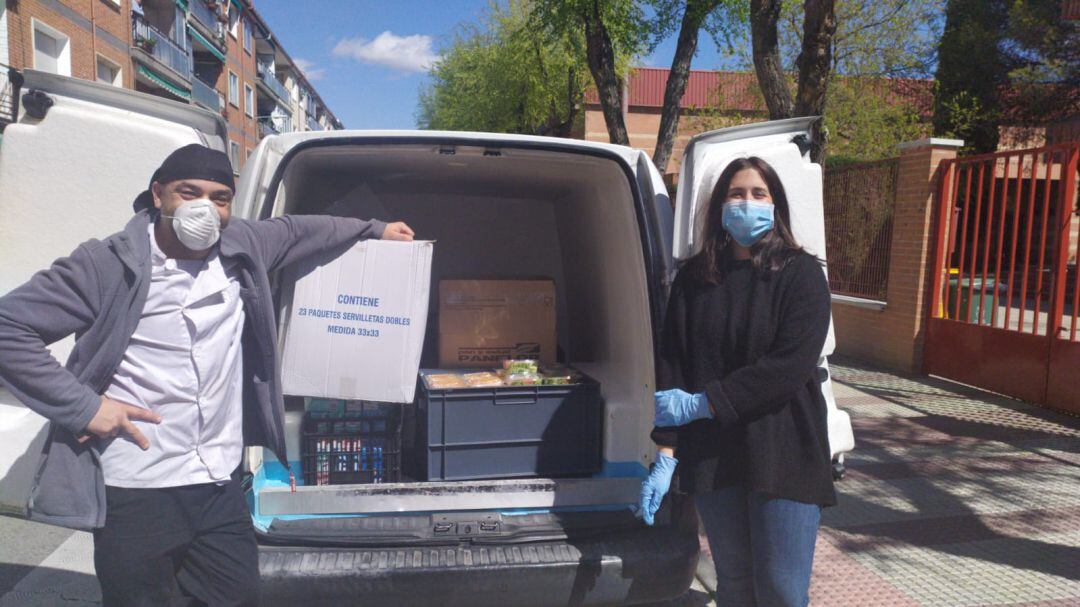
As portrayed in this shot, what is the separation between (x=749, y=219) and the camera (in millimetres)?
2342

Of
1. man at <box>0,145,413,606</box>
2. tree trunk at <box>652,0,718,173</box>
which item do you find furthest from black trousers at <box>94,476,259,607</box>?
tree trunk at <box>652,0,718,173</box>

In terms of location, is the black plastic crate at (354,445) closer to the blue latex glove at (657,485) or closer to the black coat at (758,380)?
the blue latex glove at (657,485)

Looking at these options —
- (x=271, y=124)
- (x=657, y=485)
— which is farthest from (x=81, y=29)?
(x=271, y=124)

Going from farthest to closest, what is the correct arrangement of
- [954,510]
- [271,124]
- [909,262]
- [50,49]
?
[271,124], [50,49], [909,262], [954,510]

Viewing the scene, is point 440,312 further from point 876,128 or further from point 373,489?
point 876,128

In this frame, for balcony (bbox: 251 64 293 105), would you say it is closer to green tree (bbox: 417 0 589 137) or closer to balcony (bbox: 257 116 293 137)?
balcony (bbox: 257 116 293 137)

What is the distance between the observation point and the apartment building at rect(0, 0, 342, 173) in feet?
58.0

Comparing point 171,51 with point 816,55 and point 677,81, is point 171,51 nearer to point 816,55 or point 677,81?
point 677,81

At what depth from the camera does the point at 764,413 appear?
2.25m

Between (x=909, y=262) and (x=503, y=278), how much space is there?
6039 mm

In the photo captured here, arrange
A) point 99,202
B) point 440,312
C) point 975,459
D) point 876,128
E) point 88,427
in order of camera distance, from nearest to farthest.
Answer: point 88,427
point 99,202
point 440,312
point 975,459
point 876,128

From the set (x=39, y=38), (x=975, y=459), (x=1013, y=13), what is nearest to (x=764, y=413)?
(x=975, y=459)

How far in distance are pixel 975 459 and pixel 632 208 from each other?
4.13 meters

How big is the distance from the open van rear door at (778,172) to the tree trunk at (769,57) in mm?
3799
